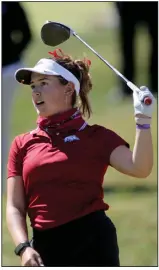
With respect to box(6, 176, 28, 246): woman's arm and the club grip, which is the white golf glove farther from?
box(6, 176, 28, 246): woman's arm

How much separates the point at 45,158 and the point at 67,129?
200mm

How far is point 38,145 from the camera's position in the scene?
4.75 m

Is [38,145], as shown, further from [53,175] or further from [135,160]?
[135,160]

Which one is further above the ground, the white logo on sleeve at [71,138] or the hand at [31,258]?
the white logo on sleeve at [71,138]

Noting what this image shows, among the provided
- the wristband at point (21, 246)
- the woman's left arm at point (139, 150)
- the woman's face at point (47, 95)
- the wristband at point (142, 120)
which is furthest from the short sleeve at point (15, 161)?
the wristband at point (142, 120)

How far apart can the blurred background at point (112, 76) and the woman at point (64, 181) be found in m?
0.65

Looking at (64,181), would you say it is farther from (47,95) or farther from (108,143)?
(47,95)

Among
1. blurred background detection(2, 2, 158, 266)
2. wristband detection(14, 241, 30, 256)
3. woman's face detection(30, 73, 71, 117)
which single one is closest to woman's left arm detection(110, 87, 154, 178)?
woman's face detection(30, 73, 71, 117)

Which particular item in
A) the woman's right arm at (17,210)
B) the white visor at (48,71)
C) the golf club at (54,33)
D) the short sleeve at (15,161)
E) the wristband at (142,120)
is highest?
the golf club at (54,33)

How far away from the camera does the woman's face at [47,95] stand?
187 inches

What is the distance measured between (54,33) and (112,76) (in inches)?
776

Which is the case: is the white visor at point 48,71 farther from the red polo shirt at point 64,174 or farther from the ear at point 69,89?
the red polo shirt at point 64,174

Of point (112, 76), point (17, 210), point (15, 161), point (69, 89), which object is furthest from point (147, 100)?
point (112, 76)

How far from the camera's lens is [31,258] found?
4.57 m
